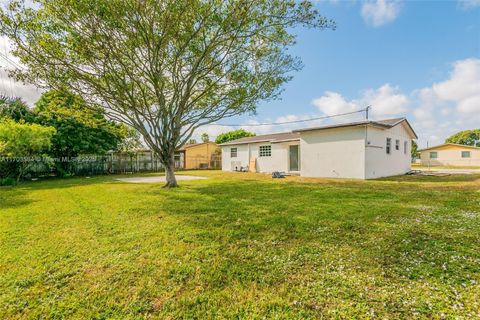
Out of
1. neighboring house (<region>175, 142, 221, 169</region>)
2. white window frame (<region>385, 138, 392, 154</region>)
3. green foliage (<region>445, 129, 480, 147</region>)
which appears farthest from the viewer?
green foliage (<region>445, 129, 480, 147</region>)

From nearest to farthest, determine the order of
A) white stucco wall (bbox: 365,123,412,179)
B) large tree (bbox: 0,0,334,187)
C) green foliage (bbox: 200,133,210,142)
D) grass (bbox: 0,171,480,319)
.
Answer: grass (bbox: 0,171,480,319) < large tree (bbox: 0,0,334,187) < white stucco wall (bbox: 365,123,412,179) < green foliage (bbox: 200,133,210,142)

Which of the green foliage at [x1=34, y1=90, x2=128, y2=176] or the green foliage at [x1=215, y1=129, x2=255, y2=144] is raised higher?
the green foliage at [x1=215, y1=129, x2=255, y2=144]

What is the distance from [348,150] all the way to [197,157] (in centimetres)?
1961

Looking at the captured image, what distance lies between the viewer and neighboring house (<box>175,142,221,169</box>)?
28250mm

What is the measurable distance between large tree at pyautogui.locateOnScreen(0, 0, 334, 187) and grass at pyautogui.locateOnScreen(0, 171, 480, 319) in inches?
219

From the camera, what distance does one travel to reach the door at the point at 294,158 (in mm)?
18031

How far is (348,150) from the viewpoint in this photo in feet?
42.3

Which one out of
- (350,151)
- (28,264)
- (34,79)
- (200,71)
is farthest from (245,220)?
(350,151)

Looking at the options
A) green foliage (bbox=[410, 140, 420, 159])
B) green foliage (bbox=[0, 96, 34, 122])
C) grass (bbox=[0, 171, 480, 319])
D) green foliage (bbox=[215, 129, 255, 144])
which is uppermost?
green foliage (bbox=[215, 129, 255, 144])

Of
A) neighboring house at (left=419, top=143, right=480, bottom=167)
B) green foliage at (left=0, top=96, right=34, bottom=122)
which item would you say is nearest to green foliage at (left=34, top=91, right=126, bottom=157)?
green foliage at (left=0, top=96, right=34, bottom=122)

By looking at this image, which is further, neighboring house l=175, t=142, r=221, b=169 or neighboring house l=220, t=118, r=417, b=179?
neighboring house l=175, t=142, r=221, b=169

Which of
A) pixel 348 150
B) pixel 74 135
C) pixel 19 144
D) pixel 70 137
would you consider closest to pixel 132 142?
pixel 74 135

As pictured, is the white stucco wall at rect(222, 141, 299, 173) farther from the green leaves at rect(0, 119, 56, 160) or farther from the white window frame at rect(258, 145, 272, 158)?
the green leaves at rect(0, 119, 56, 160)

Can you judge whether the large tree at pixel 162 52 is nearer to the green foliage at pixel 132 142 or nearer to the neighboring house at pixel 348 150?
the neighboring house at pixel 348 150
